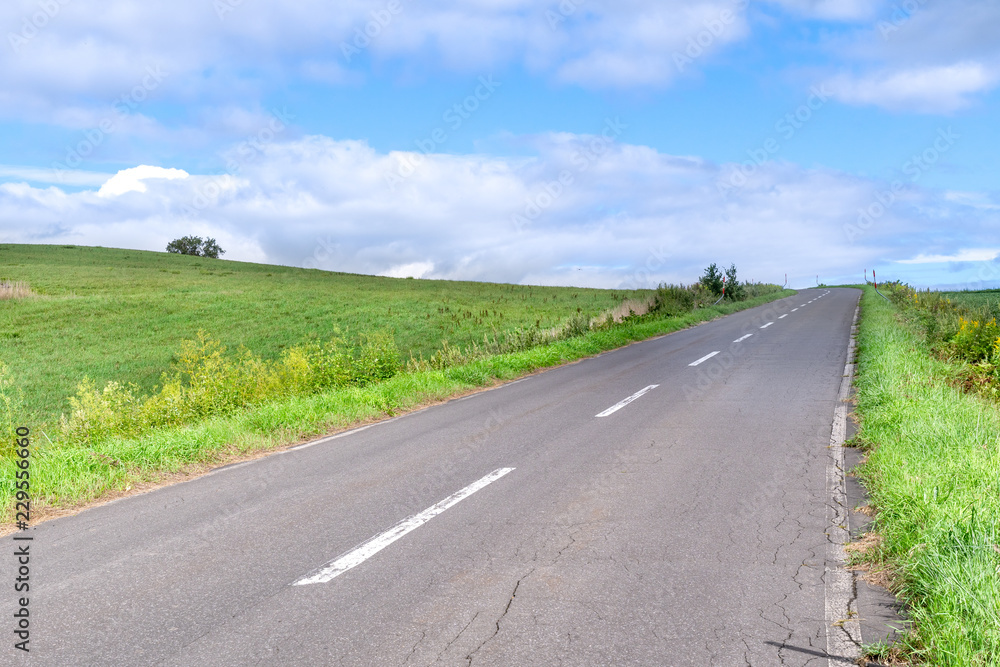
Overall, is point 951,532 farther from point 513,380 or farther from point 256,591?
point 513,380

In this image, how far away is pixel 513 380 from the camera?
48.3ft

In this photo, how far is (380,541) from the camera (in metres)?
4.81

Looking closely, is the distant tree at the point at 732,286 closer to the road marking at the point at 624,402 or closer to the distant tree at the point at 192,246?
the road marking at the point at 624,402

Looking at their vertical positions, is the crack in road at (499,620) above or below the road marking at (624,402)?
below

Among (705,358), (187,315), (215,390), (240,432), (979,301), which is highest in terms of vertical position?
(979,301)

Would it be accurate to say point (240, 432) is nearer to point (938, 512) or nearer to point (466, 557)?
point (466, 557)

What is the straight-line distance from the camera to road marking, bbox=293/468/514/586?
423 centimetres

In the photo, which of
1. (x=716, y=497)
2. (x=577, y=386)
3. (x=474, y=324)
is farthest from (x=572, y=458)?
(x=474, y=324)

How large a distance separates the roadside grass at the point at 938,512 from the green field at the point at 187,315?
10.2 meters

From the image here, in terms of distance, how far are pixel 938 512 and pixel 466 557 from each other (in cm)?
331

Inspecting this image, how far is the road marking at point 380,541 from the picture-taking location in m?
4.23

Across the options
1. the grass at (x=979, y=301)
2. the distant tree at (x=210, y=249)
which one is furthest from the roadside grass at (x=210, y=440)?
the distant tree at (x=210, y=249)

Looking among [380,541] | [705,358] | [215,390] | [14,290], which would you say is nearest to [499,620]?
[380,541]

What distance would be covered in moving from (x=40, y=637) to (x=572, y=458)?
16.5ft
